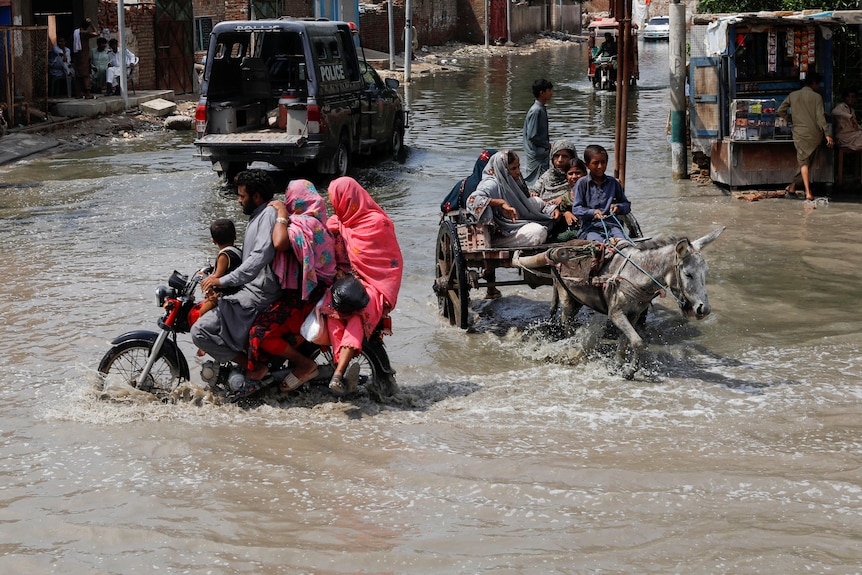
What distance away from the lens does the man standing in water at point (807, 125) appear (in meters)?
14.0

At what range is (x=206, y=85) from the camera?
15.7m

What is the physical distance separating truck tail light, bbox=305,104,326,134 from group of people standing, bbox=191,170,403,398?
8308 mm

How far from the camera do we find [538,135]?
11.1 m

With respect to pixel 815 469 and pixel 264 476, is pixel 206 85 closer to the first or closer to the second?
pixel 264 476

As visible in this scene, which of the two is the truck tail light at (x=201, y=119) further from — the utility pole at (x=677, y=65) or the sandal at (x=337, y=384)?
the sandal at (x=337, y=384)

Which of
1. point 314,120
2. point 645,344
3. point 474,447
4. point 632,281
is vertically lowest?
point 474,447

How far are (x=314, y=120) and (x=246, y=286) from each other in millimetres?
8710

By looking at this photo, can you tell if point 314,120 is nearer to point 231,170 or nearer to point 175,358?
point 231,170

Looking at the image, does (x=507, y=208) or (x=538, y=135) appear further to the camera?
(x=538, y=135)

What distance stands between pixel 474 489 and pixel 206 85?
435 inches

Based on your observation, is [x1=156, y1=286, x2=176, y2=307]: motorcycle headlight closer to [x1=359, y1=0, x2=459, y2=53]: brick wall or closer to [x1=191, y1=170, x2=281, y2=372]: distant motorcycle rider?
[x1=191, y1=170, x2=281, y2=372]: distant motorcycle rider

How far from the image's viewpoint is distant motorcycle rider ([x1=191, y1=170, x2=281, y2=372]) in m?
6.77

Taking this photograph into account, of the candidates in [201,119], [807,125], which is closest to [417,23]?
[201,119]

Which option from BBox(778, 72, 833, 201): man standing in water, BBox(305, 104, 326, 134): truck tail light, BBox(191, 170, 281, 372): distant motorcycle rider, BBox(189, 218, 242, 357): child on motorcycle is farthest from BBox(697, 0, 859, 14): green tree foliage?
BBox(189, 218, 242, 357): child on motorcycle
